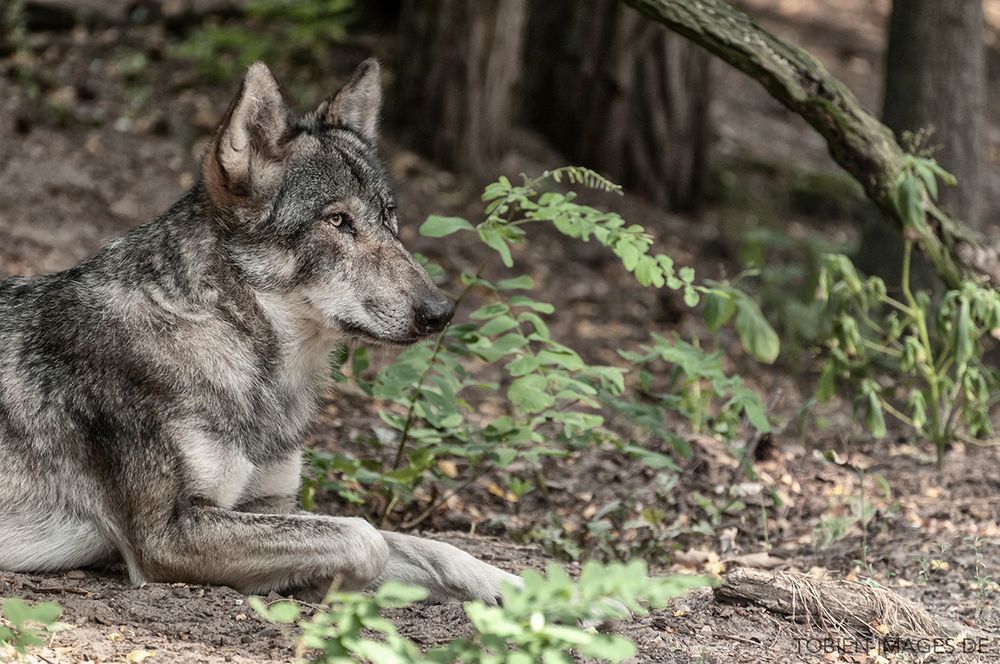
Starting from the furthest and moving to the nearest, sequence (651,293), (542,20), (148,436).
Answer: (542,20)
(651,293)
(148,436)

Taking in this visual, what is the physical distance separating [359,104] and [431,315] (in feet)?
3.86

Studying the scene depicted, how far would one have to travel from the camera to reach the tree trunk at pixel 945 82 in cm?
843

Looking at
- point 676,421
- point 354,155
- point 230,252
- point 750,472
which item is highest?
point 354,155

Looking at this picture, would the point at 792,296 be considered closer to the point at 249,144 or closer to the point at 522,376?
the point at 522,376

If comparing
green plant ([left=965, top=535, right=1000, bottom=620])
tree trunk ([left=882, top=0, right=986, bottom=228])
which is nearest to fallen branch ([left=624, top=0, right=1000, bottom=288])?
green plant ([left=965, top=535, right=1000, bottom=620])

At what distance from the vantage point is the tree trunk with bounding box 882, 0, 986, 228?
843cm

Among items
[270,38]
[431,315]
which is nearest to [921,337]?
[431,315]

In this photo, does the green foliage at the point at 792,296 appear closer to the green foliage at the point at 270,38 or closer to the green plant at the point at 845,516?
the green plant at the point at 845,516

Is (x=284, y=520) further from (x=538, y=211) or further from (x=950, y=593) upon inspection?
(x=950, y=593)

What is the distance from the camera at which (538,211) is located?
522 cm

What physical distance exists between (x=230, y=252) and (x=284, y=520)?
1.05 m

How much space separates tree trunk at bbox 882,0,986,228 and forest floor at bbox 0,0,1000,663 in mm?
1711

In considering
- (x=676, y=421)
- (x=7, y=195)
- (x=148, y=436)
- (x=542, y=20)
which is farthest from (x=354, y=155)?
(x=542, y=20)

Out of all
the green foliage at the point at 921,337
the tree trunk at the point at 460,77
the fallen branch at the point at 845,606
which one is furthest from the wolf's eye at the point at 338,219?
the tree trunk at the point at 460,77
